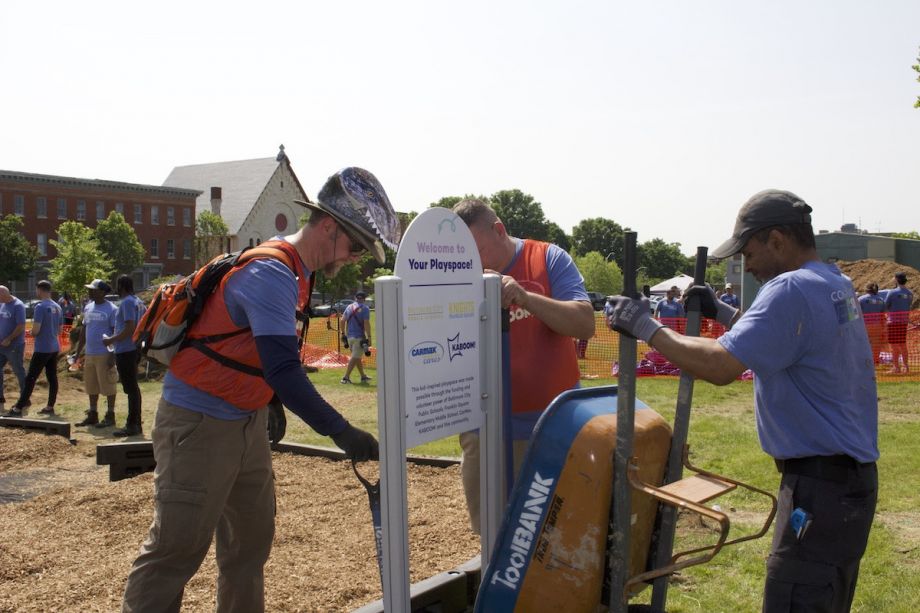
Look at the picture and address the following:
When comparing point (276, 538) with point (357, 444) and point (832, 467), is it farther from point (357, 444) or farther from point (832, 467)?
point (832, 467)

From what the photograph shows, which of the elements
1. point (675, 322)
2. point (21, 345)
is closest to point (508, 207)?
point (675, 322)

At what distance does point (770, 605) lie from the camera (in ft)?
8.82

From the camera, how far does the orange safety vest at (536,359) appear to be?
3.76 meters

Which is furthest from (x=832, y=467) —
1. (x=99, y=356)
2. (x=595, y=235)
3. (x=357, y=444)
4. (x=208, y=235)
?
(x=595, y=235)

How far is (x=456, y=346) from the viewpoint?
127 inches

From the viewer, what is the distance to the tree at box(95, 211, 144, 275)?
61.8 m

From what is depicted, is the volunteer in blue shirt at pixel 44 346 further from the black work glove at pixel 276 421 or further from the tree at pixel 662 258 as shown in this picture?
the tree at pixel 662 258

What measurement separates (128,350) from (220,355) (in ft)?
26.1

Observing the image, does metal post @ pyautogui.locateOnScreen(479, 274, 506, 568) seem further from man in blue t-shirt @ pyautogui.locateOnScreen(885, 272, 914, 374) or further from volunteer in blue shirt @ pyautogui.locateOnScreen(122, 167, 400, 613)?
man in blue t-shirt @ pyautogui.locateOnScreen(885, 272, 914, 374)

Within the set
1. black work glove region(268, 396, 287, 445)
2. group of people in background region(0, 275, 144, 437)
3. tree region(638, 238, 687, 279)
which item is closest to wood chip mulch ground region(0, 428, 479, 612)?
black work glove region(268, 396, 287, 445)

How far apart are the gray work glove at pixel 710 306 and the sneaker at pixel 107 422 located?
954 cm

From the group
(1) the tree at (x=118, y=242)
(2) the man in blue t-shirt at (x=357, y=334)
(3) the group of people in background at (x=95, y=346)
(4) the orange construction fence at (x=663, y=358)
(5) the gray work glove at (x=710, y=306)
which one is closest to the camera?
(5) the gray work glove at (x=710, y=306)

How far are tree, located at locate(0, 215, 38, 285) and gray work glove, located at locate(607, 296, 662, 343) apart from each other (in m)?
62.9

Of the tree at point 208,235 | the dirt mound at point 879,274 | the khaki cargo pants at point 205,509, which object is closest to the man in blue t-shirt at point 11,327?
the khaki cargo pants at point 205,509
